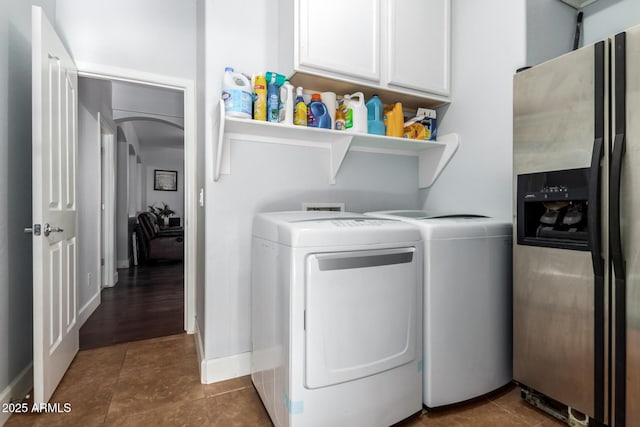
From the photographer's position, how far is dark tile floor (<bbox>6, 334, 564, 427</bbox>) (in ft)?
4.88

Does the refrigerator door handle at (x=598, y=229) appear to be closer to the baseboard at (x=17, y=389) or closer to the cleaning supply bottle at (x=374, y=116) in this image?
the cleaning supply bottle at (x=374, y=116)

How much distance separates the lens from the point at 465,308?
157 centimetres

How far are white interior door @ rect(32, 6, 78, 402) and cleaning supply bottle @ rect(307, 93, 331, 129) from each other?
51.7 inches

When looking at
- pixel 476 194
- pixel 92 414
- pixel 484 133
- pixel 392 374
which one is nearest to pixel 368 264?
pixel 392 374

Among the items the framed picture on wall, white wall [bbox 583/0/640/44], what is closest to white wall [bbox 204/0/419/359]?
white wall [bbox 583/0/640/44]

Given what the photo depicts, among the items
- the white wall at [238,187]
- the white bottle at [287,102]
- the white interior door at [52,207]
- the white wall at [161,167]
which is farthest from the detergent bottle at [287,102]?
the white wall at [161,167]

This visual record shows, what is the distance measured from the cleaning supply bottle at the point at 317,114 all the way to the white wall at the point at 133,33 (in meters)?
1.14

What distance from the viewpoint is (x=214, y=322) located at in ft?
6.09

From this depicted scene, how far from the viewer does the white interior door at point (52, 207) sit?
1.48 metres

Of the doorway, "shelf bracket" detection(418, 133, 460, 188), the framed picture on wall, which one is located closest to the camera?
"shelf bracket" detection(418, 133, 460, 188)

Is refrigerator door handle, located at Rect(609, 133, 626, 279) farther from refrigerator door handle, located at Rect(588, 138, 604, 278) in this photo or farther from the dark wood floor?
the dark wood floor

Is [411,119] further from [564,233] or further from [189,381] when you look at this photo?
[189,381]

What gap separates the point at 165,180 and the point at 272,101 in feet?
25.8

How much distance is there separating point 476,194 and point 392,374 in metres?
1.28
